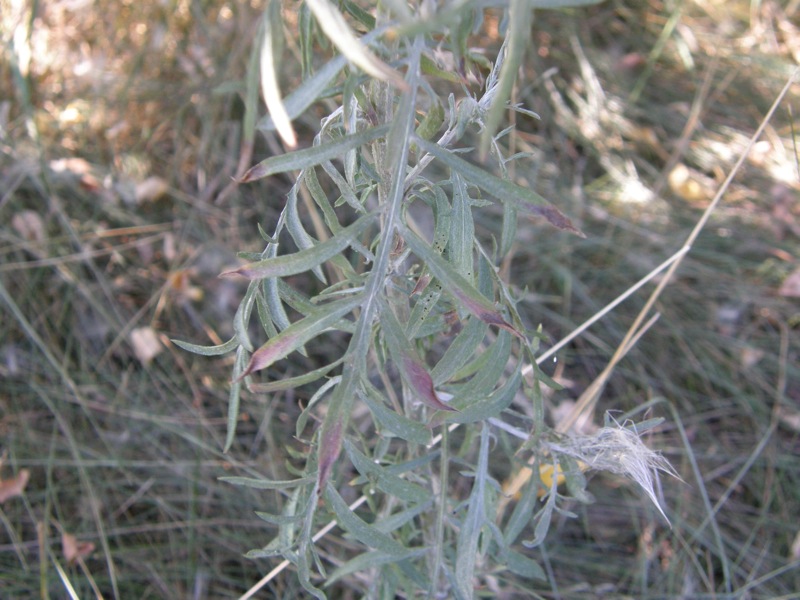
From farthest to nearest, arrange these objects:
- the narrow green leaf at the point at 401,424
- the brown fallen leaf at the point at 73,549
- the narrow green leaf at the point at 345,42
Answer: the brown fallen leaf at the point at 73,549
the narrow green leaf at the point at 401,424
the narrow green leaf at the point at 345,42

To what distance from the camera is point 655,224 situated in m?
1.83

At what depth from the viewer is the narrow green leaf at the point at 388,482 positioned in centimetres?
68

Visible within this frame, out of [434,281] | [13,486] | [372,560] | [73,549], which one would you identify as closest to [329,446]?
[434,281]

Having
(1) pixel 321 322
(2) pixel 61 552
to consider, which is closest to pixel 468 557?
(1) pixel 321 322

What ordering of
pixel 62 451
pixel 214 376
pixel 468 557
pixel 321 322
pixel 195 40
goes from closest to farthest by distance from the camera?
1. pixel 321 322
2. pixel 468 557
3. pixel 62 451
4. pixel 214 376
5. pixel 195 40

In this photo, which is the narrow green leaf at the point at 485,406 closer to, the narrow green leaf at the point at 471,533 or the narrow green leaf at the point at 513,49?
the narrow green leaf at the point at 471,533

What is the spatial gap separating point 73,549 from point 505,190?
1051mm

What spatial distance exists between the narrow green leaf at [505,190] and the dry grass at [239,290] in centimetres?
66

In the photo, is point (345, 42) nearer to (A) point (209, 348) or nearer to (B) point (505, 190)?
(B) point (505, 190)

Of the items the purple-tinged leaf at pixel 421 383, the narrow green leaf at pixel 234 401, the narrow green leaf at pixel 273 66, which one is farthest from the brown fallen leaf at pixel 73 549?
the narrow green leaf at pixel 273 66

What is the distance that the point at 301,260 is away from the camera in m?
0.53

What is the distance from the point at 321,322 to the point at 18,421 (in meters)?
1.11

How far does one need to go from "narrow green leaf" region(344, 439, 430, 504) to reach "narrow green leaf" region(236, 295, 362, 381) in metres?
0.19

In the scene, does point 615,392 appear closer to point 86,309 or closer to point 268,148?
point 268,148
